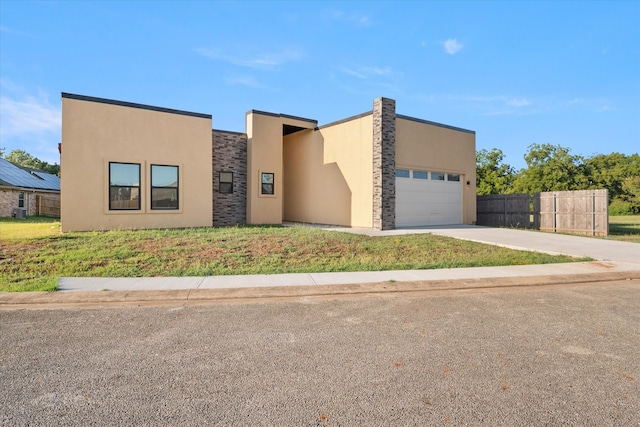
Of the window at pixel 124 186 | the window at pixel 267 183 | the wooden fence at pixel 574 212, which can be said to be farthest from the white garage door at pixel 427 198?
the window at pixel 124 186

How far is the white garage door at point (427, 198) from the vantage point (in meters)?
16.6

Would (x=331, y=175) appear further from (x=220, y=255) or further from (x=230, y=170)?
(x=220, y=255)

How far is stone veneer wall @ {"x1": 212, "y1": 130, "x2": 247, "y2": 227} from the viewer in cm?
1691

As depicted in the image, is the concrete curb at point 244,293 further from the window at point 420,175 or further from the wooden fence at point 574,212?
the wooden fence at point 574,212

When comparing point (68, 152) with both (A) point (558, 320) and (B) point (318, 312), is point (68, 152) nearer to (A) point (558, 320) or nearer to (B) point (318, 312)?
(B) point (318, 312)

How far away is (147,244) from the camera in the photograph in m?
10.1

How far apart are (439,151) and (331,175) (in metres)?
5.41

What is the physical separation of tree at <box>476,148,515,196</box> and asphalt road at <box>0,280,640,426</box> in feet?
140

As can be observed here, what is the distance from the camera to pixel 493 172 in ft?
147

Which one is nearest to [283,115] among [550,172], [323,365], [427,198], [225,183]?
[225,183]

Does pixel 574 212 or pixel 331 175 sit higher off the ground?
pixel 331 175

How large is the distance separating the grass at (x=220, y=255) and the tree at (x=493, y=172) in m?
36.8

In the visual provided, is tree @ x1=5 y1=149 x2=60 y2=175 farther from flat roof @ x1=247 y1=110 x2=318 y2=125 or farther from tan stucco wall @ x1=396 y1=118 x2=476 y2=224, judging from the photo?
tan stucco wall @ x1=396 y1=118 x2=476 y2=224

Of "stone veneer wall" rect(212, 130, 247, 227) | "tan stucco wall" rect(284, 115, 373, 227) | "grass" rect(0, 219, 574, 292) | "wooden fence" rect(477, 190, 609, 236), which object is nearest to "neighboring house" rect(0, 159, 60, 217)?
"stone veneer wall" rect(212, 130, 247, 227)
